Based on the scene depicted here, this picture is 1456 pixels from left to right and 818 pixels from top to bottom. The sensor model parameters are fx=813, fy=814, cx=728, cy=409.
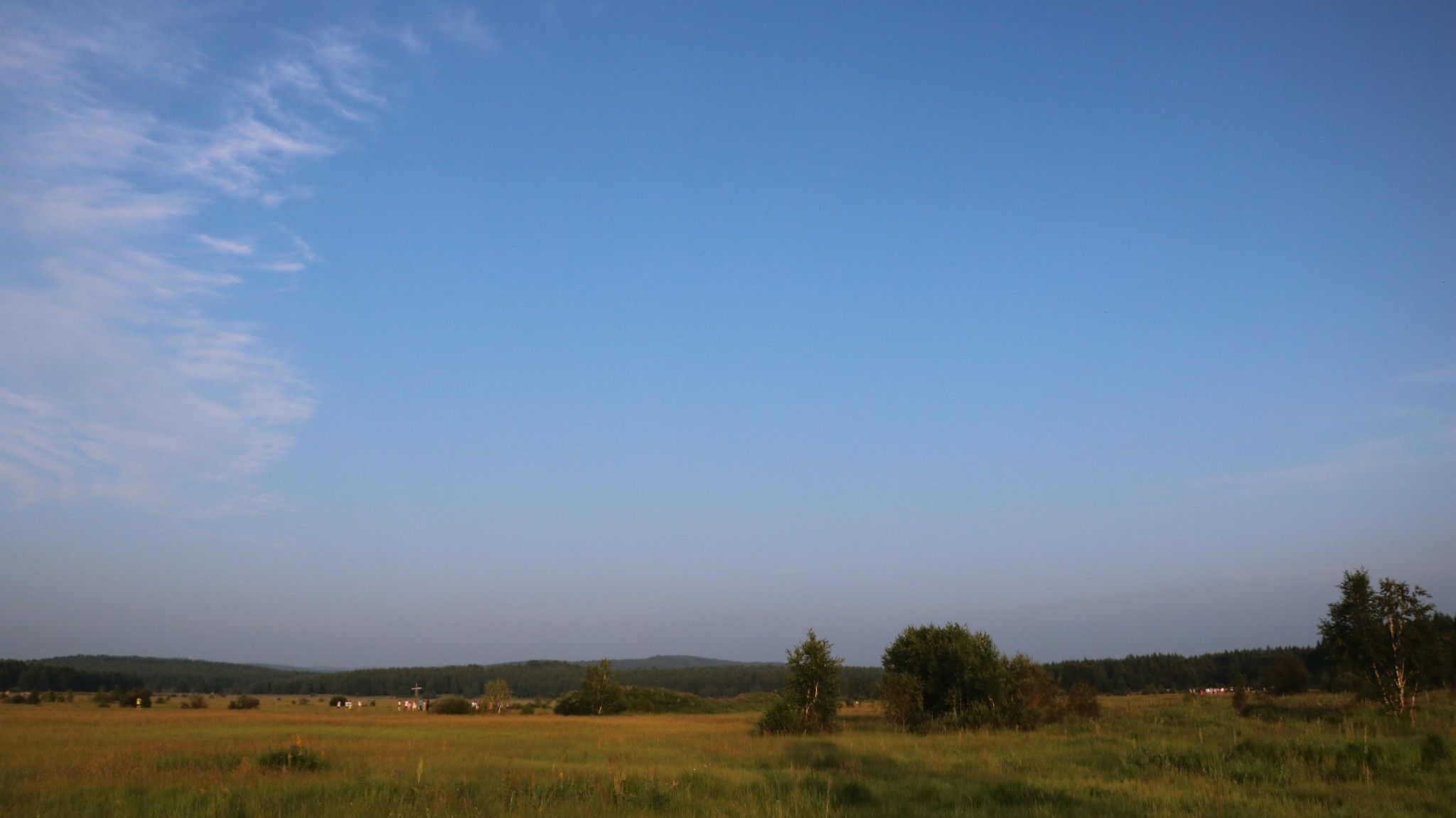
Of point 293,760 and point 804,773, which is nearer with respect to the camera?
point 804,773

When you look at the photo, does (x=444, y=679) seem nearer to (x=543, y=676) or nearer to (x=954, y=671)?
(x=543, y=676)

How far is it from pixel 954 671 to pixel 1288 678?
42.8m

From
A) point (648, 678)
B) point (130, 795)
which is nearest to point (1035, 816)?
point (130, 795)

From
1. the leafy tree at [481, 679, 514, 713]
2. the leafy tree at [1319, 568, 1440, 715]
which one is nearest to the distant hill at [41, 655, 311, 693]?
the leafy tree at [481, 679, 514, 713]

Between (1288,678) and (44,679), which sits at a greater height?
(1288,678)

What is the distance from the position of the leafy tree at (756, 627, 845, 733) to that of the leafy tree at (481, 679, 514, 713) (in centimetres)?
3792

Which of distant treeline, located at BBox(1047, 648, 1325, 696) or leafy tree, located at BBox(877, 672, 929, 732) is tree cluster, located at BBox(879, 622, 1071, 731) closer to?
leafy tree, located at BBox(877, 672, 929, 732)

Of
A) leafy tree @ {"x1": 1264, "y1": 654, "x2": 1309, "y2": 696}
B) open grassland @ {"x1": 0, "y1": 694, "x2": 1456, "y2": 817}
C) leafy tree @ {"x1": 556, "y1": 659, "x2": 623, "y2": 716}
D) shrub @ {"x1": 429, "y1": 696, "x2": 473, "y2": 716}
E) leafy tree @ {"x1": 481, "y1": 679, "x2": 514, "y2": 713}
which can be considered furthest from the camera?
leafy tree @ {"x1": 481, "y1": 679, "x2": 514, "y2": 713}

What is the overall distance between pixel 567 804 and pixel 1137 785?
30.5ft

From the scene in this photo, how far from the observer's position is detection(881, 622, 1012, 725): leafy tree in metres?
32.2

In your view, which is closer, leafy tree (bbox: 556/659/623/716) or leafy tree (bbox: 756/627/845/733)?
leafy tree (bbox: 756/627/845/733)

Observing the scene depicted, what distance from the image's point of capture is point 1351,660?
23391mm

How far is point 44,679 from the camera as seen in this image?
92.9 meters

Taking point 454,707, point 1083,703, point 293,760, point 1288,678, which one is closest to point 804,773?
point 293,760
